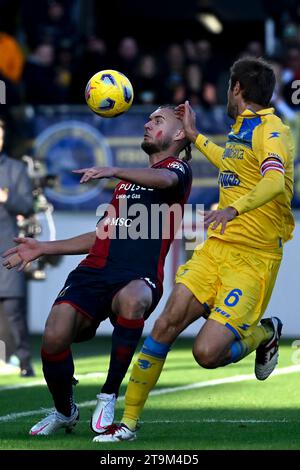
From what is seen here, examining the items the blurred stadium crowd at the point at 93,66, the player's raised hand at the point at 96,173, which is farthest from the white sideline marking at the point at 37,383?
the blurred stadium crowd at the point at 93,66

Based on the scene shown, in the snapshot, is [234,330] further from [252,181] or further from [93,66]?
[93,66]

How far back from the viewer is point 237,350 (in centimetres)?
878

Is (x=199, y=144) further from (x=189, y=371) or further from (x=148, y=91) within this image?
(x=148, y=91)

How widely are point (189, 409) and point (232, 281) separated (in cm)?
194

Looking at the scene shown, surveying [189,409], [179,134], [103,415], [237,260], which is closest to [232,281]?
[237,260]

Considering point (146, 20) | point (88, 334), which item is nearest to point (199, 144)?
point (88, 334)

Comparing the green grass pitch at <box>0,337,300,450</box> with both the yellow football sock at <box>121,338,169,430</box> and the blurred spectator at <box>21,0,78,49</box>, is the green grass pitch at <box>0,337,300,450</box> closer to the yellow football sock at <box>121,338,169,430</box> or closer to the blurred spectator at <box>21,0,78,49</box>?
the yellow football sock at <box>121,338,169,430</box>

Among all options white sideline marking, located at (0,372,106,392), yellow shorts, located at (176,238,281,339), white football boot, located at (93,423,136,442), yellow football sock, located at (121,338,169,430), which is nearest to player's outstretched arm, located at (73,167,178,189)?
yellow shorts, located at (176,238,281,339)

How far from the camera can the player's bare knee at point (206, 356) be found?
8.62 m

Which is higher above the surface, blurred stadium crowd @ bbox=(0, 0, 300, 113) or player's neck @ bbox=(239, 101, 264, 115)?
player's neck @ bbox=(239, 101, 264, 115)

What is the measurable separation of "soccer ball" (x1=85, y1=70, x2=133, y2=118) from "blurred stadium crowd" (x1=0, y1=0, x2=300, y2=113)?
8.17 m

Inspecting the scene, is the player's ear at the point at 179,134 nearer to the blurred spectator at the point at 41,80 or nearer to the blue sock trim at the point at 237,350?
the blue sock trim at the point at 237,350

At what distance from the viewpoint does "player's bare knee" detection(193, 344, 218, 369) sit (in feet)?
28.3

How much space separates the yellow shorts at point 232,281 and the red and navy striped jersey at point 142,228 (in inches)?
9.9
